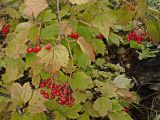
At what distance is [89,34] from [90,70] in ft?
3.41

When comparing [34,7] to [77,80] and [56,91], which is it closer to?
[56,91]

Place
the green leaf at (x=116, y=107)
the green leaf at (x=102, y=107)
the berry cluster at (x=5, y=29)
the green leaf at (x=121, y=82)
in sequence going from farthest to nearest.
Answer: the green leaf at (x=121, y=82) → the green leaf at (x=116, y=107) → the green leaf at (x=102, y=107) → the berry cluster at (x=5, y=29)

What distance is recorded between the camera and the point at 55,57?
1.36 meters

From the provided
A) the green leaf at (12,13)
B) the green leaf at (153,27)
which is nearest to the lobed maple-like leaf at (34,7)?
the green leaf at (153,27)

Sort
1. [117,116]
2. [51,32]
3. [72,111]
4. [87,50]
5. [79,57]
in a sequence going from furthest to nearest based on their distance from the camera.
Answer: [117,116] < [72,111] < [79,57] < [51,32] < [87,50]

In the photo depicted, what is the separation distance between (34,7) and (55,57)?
0.76 feet

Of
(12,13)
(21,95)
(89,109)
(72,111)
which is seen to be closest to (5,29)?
(12,13)

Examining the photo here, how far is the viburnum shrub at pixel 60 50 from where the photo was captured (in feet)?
4.79

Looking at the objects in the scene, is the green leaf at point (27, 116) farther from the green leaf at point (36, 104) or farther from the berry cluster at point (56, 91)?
the berry cluster at point (56, 91)

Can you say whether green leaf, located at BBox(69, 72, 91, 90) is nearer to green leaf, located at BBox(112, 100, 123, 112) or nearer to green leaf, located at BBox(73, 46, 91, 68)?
green leaf, located at BBox(73, 46, 91, 68)

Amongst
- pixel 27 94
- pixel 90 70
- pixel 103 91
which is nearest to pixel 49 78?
pixel 27 94

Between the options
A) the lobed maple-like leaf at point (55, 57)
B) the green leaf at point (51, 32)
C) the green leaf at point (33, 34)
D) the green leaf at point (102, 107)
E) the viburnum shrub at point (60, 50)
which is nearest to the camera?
the lobed maple-like leaf at point (55, 57)

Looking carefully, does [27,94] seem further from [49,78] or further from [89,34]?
[89,34]

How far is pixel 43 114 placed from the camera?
2229 mm
